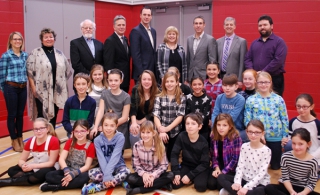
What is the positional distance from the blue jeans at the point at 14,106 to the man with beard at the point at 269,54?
9.75ft

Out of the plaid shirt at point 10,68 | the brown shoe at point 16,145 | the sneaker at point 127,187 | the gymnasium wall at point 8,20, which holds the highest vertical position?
the gymnasium wall at point 8,20

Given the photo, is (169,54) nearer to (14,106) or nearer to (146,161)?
(146,161)

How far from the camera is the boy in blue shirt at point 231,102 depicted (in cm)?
374

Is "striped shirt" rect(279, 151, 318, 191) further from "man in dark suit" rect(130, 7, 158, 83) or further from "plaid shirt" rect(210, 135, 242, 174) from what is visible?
"man in dark suit" rect(130, 7, 158, 83)

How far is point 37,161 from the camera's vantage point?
11.3 ft

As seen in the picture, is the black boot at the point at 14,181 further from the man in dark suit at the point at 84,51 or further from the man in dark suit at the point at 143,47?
the man in dark suit at the point at 143,47

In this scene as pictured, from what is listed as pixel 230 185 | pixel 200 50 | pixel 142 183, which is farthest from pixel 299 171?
pixel 200 50

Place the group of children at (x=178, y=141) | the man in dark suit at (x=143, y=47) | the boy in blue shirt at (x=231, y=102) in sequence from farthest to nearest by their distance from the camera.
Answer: the man in dark suit at (x=143, y=47), the boy in blue shirt at (x=231, y=102), the group of children at (x=178, y=141)

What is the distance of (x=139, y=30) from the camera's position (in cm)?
472

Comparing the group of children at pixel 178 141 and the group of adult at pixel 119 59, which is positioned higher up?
the group of adult at pixel 119 59

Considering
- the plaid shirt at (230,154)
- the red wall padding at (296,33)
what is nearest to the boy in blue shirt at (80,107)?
the plaid shirt at (230,154)

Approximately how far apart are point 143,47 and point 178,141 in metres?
1.74

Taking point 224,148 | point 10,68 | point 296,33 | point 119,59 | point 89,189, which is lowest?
point 89,189

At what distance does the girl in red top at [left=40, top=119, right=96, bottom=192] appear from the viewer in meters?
3.24
